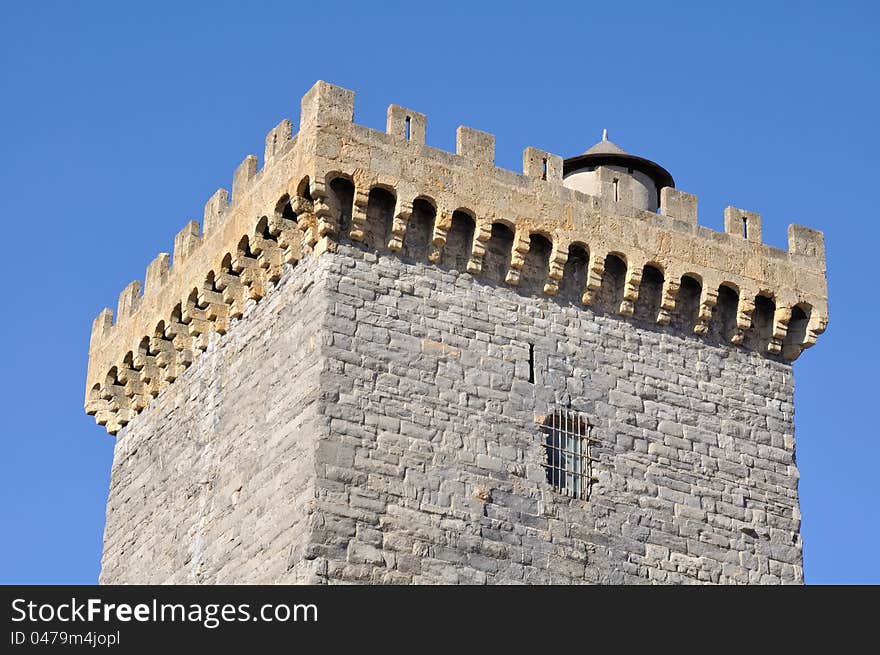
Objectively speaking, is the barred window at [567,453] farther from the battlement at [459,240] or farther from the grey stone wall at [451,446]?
the battlement at [459,240]

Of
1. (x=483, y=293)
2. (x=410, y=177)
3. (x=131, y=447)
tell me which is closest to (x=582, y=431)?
(x=483, y=293)

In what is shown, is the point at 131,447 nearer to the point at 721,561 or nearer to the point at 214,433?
the point at 214,433

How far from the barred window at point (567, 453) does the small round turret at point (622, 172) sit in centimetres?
348

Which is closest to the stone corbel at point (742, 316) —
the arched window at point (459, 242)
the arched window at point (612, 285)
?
the arched window at point (612, 285)

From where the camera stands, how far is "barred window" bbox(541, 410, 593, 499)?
24547 mm

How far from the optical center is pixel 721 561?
2517 centimetres

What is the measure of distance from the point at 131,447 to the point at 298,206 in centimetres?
550

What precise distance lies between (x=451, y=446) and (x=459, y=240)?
270 centimetres

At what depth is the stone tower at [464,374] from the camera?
23.5m

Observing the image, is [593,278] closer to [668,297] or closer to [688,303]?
[668,297]

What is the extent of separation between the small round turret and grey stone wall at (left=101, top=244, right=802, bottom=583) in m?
2.02

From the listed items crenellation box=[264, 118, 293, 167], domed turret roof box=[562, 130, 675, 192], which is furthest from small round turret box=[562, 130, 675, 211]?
crenellation box=[264, 118, 293, 167]

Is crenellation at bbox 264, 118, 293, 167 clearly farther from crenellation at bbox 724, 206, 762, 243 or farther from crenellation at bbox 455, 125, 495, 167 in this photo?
crenellation at bbox 724, 206, 762, 243
